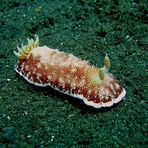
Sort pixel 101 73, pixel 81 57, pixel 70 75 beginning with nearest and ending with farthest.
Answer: pixel 101 73, pixel 70 75, pixel 81 57

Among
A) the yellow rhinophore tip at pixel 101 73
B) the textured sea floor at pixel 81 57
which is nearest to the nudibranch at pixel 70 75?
the yellow rhinophore tip at pixel 101 73

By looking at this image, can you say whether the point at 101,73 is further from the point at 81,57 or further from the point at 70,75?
the point at 81,57

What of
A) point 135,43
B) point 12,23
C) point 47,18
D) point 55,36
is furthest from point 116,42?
point 12,23

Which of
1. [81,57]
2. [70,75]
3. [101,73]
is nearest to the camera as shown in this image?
[101,73]

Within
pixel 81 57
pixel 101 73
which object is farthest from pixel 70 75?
pixel 81 57

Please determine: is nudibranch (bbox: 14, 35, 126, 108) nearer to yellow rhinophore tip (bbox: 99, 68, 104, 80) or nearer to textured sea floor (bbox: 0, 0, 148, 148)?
yellow rhinophore tip (bbox: 99, 68, 104, 80)

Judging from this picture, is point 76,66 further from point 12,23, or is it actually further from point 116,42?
point 12,23
